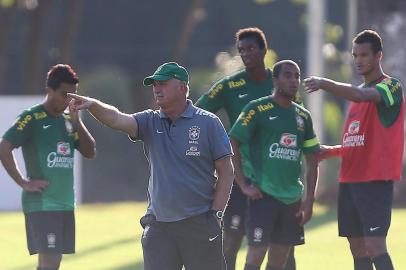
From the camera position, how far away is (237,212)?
11.4 metres

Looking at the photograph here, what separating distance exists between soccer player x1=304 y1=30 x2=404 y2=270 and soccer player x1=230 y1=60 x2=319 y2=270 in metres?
0.38

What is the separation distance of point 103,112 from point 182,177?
2.49 feet

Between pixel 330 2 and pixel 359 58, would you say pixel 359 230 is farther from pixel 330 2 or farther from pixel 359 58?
pixel 330 2

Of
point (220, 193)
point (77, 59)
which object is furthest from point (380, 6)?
point (220, 193)

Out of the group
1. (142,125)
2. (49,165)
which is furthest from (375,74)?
(49,165)

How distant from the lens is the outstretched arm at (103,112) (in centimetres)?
824

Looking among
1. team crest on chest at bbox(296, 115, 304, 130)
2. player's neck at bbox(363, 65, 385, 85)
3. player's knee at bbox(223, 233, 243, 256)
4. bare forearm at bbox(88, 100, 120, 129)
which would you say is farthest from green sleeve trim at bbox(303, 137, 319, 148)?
bare forearm at bbox(88, 100, 120, 129)

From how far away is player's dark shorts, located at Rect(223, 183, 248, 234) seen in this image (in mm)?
11359

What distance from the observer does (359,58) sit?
33.5 ft

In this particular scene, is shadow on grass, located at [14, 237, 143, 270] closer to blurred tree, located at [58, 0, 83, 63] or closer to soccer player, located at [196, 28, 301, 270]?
soccer player, located at [196, 28, 301, 270]

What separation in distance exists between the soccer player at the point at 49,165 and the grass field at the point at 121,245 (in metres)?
2.90

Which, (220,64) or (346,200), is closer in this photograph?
(346,200)

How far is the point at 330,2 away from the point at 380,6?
14.8m

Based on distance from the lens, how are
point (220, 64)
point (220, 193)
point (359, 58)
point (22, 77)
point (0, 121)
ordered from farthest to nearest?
point (22, 77)
point (220, 64)
point (0, 121)
point (359, 58)
point (220, 193)
